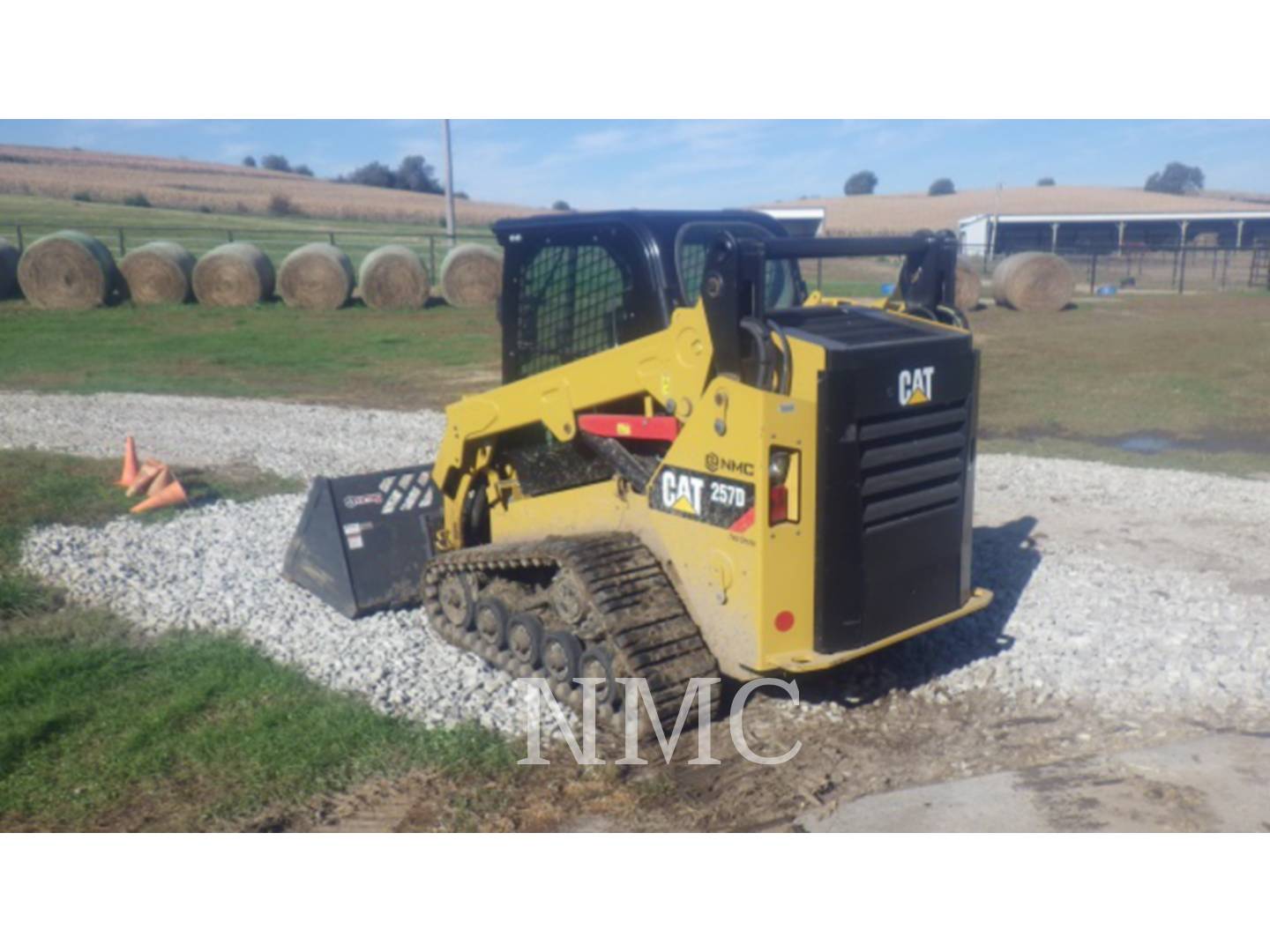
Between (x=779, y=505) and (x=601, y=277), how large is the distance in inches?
66.8

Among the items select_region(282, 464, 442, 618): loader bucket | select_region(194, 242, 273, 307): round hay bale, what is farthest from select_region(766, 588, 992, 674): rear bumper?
select_region(194, 242, 273, 307): round hay bale

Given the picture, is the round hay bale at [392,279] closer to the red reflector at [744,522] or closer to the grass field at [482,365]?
the grass field at [482,365]

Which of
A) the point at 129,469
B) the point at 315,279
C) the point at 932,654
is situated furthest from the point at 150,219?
the point at 932,654

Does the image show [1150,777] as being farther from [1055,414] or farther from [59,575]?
[1055,414]

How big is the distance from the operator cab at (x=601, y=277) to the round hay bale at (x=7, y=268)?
21357 mm

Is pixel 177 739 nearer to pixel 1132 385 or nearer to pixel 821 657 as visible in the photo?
pixel 821 657

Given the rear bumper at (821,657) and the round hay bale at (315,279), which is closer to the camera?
the rear bumper at (821,657)

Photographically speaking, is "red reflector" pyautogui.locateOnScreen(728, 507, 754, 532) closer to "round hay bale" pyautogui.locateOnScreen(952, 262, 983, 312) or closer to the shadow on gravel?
the shadow on gravel

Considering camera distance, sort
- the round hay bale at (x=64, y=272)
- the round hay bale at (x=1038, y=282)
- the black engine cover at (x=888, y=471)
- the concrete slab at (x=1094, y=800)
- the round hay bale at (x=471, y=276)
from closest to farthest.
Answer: the concrete slab at (x=1094, y=800) → the black engine cover at (x=888, y=471) → the round hay bale at (x=64, y=272) → the round hay bale at (x=471, y=276) → the round hay bale at (x=1038, y=282)

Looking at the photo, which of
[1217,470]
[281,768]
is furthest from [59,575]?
[1217,470]

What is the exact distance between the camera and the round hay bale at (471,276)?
2588 centimetres

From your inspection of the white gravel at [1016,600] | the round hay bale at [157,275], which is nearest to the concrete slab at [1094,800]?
the white gravel at [1016,600]

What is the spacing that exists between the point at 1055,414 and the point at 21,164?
2800 centimetres

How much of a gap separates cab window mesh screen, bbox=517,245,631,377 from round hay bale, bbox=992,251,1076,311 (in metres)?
24.6
